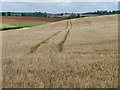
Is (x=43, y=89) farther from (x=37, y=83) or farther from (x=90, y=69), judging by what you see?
(x=90, y=69)

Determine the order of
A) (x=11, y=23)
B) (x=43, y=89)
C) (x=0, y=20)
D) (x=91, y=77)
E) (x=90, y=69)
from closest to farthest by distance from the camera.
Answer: (x=43, y=89)
(x=91, y=77)
(x=90, y=69)
(x=11, y=23)
(x=0, y=20)

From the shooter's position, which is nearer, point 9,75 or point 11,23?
point 9,75

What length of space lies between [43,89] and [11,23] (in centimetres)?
8645

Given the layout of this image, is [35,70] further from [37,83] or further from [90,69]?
[37,83]

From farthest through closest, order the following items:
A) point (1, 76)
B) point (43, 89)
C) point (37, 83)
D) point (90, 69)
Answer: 1. point (90, 69)
2. point (1, 76)
3. point (37, 83)
4. point (43, 89)

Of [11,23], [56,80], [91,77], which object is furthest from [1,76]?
[11,23]

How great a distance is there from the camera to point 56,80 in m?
8.56

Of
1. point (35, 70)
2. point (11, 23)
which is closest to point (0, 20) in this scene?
point (11, 23)

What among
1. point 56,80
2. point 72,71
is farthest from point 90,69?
point 56,80

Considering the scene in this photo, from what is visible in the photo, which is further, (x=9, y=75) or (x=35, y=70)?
(x=35, y=70)

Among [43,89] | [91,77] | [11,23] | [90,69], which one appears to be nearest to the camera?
[43,89]

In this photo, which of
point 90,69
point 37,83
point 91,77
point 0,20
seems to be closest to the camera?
point 37,83

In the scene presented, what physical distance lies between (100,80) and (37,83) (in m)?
1.56

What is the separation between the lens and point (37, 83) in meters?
8.33
